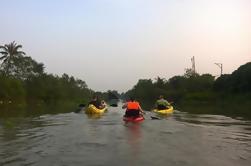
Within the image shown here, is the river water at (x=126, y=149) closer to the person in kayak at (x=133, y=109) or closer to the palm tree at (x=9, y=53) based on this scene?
the person in kayak at (x=133, y=109)

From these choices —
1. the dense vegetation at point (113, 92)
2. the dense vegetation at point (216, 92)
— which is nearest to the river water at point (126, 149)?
the dense vegetation at point (216, 92)

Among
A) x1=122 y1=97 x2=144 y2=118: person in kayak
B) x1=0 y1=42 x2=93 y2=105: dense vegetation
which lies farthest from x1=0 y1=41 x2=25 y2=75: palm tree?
x1=122 y1=97 x2=144 y2=118: person in kayak

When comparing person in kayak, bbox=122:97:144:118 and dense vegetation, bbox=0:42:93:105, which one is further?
dense vegetation, bbox=0:42:93:105

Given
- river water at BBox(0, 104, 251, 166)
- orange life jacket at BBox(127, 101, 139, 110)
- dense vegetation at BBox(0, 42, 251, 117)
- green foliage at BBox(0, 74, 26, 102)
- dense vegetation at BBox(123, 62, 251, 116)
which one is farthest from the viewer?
green foliage at BBox(0, 74, 26, 102)

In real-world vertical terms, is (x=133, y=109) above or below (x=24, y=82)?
below

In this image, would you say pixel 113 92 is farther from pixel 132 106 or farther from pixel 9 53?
pixel 132 106

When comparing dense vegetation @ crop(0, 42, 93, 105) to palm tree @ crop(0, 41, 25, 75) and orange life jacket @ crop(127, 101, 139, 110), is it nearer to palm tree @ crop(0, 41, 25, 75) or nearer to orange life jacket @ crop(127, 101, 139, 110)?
palm tree @ crop(0, 41, 25, 75)

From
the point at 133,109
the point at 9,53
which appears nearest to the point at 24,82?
the point at 9,53

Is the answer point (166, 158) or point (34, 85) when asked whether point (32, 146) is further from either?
point (34, 85)

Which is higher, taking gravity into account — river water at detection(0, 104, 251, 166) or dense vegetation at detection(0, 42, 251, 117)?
dense vegetation at detection(0, 42, 251, 117)

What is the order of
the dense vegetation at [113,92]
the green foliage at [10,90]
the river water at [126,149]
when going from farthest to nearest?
the green foliage at [10,90]
the dense vegetation at [113,92]
the river water at [126,149]

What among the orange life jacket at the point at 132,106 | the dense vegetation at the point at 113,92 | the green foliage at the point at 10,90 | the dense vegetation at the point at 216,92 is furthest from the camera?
the green foliage at the point at 10,90

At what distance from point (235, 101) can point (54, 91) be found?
55951 millimetres

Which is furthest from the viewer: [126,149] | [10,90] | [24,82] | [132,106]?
[24,82]
